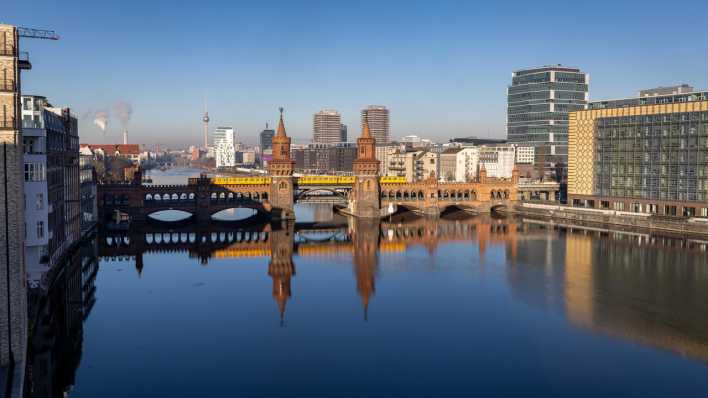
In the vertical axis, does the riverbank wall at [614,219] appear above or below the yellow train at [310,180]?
below

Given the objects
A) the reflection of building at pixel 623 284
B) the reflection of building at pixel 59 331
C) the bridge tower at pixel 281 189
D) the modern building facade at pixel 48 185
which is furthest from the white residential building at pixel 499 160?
the reflection of building at pixel 59 331

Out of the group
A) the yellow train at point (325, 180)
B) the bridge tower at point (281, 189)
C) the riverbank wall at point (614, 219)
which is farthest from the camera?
the yellow train at point (325, 180)

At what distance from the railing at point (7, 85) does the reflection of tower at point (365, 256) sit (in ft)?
83.8

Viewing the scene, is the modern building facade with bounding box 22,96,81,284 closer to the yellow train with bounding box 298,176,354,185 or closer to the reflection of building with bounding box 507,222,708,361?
the reflection of building with bounding box 507,222,708,361

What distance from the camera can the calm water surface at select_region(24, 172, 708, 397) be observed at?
31328 millimetres

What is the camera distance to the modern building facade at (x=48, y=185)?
41.1 m

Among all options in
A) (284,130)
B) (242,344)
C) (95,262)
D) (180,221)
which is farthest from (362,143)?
(242,344)

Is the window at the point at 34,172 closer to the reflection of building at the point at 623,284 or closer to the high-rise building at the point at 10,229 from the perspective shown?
the high-rise building at the point at 10,229

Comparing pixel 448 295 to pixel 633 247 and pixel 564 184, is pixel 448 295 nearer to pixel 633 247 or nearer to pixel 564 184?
pixel 633 247

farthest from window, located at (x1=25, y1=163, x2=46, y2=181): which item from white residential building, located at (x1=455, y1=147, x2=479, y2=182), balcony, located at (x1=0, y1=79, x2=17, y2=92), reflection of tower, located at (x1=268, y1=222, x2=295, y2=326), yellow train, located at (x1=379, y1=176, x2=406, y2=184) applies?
white residential building, located at (x1=455, y1=147, x2=479, y2=182)

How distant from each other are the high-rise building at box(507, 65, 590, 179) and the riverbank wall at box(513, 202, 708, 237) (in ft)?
222

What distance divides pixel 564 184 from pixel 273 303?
111 metres

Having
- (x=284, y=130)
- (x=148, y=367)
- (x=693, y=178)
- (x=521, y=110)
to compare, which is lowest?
(x=148, y=367)

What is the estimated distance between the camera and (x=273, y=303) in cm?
4750
